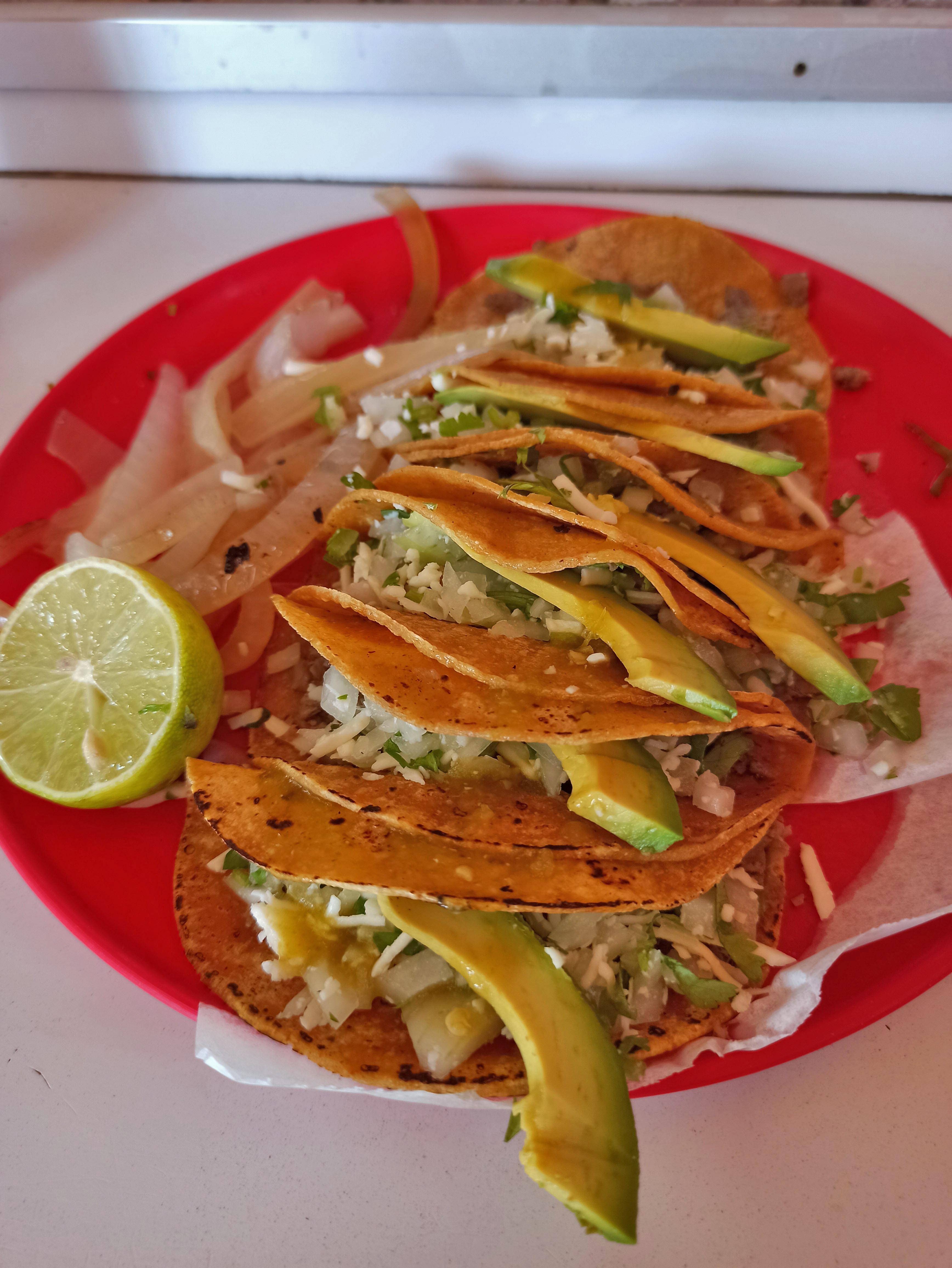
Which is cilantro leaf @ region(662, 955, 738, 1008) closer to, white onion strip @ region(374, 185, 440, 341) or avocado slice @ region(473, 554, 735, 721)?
avocado slice @ region(473, 554, 735, 721)

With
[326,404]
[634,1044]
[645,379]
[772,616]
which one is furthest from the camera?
[326,404]

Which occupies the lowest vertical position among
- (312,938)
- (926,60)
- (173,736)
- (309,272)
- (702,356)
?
(312,938)

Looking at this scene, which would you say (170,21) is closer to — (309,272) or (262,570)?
(309,272)

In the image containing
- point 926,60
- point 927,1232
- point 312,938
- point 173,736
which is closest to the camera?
point 927,1232

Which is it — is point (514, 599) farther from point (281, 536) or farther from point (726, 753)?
point (281, 536)

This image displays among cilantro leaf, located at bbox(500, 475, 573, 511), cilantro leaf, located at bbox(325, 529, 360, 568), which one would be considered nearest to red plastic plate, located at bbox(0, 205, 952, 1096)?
cilantro leaf, located at bbox(325, 529, 360, 568)

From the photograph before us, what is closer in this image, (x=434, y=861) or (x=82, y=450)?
(x=434, y=861)

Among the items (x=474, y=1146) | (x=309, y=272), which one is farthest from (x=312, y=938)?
(x=309, y=272)

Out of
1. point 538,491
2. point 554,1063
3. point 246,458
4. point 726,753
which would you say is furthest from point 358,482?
point 554,1063
